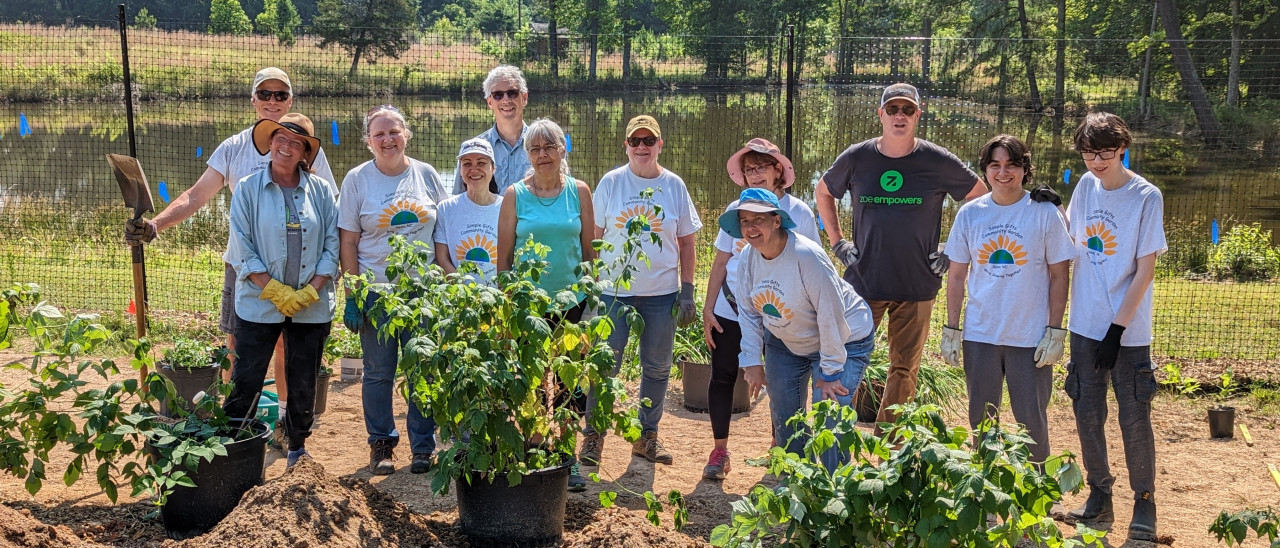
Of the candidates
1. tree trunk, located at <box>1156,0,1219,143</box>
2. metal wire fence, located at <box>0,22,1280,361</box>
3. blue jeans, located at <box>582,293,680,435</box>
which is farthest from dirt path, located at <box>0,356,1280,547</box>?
tree trunk, located at <box>1156,0,1219,143</box>

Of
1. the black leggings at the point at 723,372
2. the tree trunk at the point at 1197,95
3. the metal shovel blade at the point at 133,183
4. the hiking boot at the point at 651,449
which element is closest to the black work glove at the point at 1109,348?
the black leggings at the point at 723,372

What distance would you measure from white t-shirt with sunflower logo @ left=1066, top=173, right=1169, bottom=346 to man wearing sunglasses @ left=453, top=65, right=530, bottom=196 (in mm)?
2513

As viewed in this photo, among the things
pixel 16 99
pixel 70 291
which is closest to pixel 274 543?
pixel 70 291

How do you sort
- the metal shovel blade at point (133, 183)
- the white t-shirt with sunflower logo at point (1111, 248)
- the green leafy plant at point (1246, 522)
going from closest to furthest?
the green leafy plant at point (1246, 522) → the white t-shirt with sunflower logo at point (1111, 248) → the metal shovel blade at point (133, 183)

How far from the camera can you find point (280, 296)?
430 cm

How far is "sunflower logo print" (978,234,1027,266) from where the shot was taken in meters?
4.19

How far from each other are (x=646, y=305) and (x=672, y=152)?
1269 centimetres

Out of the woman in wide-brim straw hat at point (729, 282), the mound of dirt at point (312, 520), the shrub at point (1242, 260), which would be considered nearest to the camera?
the mound of dirt at point (312, 520)

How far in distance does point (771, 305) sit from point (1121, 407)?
1.55 meters

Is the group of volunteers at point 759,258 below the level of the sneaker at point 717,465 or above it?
above

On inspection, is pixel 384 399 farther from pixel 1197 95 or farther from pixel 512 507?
pixel 1197 95

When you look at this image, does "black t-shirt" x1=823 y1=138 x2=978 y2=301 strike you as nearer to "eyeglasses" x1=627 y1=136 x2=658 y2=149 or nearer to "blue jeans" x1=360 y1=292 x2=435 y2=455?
"eyeglasses" x1=627 y1=136 x2=658 y2=149

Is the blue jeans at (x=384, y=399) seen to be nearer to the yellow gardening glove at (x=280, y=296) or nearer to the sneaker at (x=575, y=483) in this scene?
the yellow gardening glove at (x=280, y=296)

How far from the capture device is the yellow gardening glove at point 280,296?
4.29 metres
